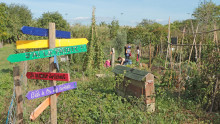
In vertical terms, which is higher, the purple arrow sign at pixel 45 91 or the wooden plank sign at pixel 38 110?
the purple arrow sign at pixel 45 91

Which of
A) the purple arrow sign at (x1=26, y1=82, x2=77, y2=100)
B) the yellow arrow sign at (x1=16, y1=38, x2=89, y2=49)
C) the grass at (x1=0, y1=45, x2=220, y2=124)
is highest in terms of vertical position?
the yellow arrow sign at (x1=16, y1=38, x2=89, y2=49)

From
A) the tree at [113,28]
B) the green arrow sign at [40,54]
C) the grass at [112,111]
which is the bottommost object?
the grass at [112,111]

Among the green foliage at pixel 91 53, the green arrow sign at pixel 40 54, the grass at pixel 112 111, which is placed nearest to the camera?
the green arrow sign at pixel 40 54

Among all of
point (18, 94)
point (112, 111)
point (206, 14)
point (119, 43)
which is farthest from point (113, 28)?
point (18, 94)

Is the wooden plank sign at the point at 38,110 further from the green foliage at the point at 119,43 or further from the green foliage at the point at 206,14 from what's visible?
the green foliage at the point at 119,43

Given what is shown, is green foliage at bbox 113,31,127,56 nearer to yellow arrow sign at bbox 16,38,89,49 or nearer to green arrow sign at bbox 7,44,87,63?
yellow arrow sign at bbox 16,38,89,49

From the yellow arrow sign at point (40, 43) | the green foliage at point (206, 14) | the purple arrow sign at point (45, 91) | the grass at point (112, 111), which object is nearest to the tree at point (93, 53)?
the grass at point (112, 111)

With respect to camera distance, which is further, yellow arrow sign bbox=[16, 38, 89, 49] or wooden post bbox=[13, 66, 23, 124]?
wooden post bbox=[13, 66, 23, 124]

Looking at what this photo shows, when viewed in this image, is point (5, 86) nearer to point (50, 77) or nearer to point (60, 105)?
point (60, 105)

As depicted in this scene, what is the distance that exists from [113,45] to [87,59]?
269 inches

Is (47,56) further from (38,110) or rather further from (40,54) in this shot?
(38,110)

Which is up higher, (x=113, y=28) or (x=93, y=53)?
(x=113, y=28)

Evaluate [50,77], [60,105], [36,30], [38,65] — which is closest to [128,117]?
[60,105]

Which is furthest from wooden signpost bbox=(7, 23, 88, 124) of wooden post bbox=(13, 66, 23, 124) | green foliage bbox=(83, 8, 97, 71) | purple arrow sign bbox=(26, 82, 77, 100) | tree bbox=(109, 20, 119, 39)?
tree bbox=(109, 20, 119, 39)
